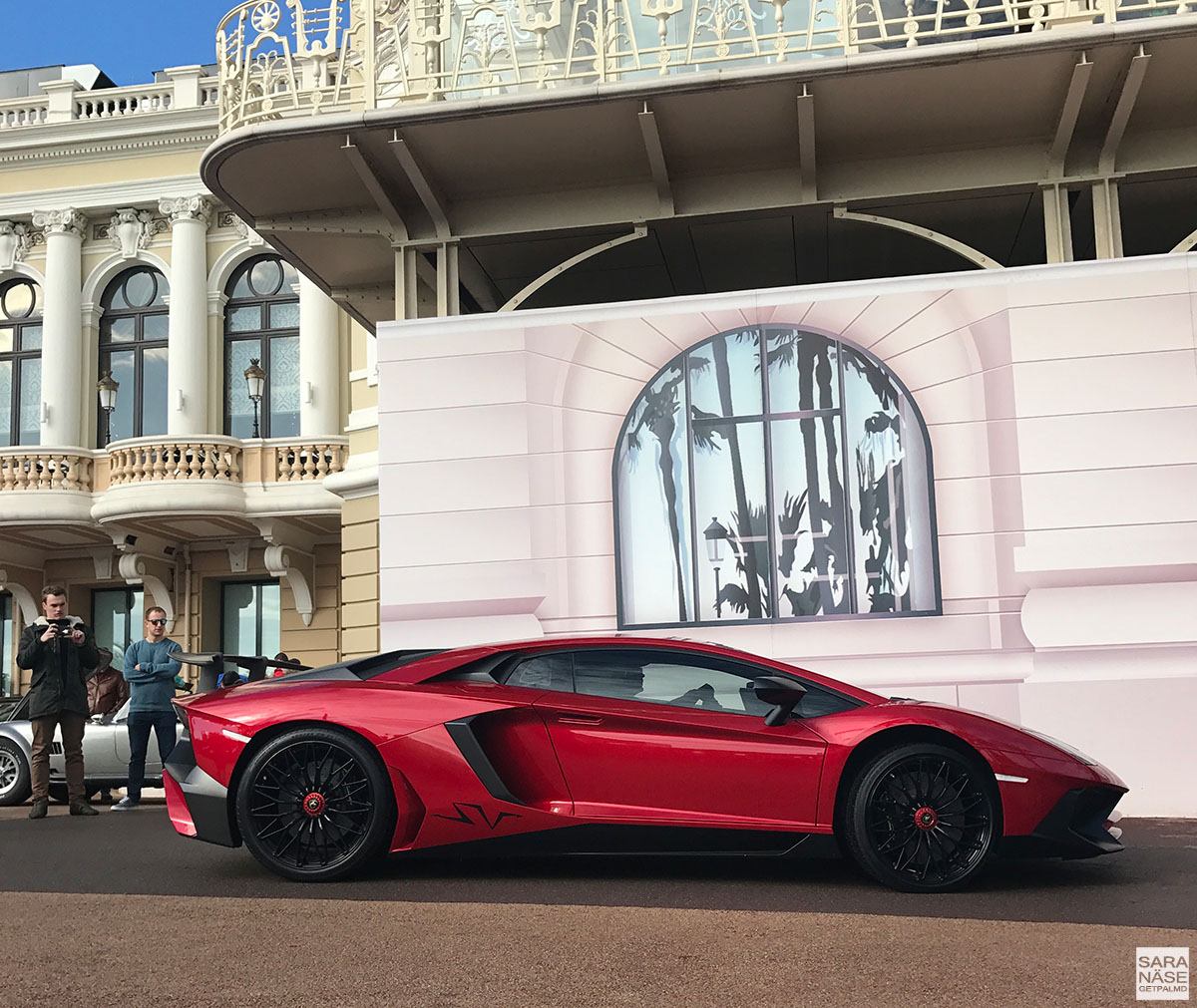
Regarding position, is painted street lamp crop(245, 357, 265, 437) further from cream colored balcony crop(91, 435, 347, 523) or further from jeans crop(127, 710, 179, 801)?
jeans crop(127, 710, 179, 801)

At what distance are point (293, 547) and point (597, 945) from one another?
61.9 feet

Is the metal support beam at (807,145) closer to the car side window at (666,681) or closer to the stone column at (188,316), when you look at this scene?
the car side window at (666,681)

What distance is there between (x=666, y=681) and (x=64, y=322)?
21.3m

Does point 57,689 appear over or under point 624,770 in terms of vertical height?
over

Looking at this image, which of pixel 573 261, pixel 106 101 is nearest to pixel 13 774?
pixel 573 261

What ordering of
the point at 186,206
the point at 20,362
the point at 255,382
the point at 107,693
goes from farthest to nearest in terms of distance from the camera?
the point at 20,362, the point at 186,206, the point at 255,382, the point at 107,693

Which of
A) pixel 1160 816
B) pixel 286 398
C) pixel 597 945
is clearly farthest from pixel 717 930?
pixel 286 398

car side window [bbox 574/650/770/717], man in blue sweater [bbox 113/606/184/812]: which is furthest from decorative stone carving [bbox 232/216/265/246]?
car side window [bbox 574/650/770/717]

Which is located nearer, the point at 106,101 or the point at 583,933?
the point at 583,933

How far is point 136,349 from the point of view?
25109 mm

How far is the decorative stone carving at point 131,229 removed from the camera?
24734 millimetres

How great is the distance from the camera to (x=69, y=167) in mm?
24781

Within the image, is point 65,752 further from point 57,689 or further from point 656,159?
point 656,159

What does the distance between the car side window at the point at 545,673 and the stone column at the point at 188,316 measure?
1860 centimetres
